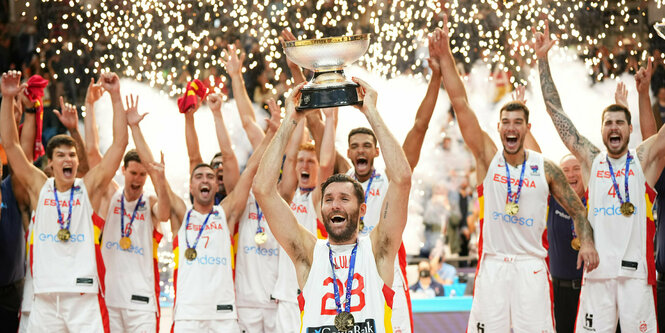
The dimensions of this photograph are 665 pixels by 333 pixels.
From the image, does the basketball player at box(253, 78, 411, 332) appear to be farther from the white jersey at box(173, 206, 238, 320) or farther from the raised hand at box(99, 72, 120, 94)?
the raised hand at box(99, 72, 120, 94)

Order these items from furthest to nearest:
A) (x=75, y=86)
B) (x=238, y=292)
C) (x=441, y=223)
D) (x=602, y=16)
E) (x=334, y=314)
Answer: (x=441, y=223)
(x=602, y=16)
(x=75, y=86)
(x=238, y=292)
(x=334, y=314)

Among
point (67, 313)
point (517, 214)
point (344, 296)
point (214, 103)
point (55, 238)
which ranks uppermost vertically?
point (214, 103)

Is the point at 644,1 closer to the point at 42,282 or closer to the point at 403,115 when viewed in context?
the point at 403,115

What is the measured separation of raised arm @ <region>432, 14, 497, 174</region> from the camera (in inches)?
226

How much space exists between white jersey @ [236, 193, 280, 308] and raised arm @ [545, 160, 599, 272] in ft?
6.81

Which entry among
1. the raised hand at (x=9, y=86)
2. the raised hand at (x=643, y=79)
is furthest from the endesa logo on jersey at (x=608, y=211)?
the raised hand at (x=9, y=86)

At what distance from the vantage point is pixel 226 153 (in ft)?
20.9

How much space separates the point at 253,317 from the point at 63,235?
4.94ft

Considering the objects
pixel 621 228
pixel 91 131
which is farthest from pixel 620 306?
pixel 91 131

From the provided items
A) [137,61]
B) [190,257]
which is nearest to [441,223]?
[137,61]

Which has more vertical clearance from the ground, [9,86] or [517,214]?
[9,86]

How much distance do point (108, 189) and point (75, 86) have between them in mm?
2509

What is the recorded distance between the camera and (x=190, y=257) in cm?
589

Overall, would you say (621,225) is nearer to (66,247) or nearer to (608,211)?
(608,211)
